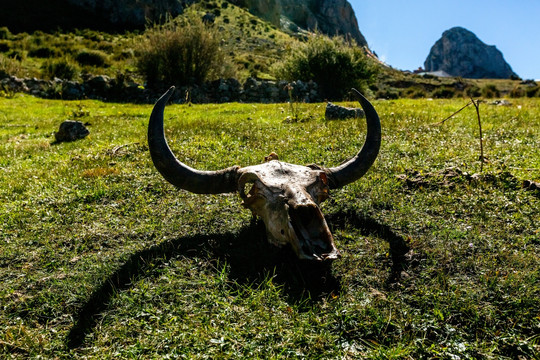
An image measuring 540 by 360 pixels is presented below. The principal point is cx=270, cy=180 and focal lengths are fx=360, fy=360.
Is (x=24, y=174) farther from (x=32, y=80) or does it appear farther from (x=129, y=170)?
(x=32, y=80)

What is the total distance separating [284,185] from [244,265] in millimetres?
837

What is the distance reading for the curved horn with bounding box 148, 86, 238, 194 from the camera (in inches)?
149

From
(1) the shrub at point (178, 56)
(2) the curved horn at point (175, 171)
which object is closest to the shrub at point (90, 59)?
(1) the shrub at point (178, 56)

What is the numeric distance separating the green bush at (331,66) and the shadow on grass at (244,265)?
1582cm

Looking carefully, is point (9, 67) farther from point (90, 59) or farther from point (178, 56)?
point (178, 56)

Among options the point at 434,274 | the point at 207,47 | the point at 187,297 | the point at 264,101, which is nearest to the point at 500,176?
the point at 434,274

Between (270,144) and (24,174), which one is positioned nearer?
(24,174)

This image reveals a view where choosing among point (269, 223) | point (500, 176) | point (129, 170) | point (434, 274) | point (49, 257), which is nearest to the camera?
point (434, 274)

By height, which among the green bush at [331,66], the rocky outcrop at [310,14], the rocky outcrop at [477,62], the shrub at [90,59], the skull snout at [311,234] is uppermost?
the rocky outcrop at [477,62]

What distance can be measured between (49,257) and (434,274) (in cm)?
370

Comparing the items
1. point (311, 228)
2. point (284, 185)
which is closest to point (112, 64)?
point (284, 185)

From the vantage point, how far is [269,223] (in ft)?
11.1

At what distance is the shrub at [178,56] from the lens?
19.0m

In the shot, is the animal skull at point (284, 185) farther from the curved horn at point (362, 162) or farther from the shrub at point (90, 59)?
the shrub at point (90, 59)
